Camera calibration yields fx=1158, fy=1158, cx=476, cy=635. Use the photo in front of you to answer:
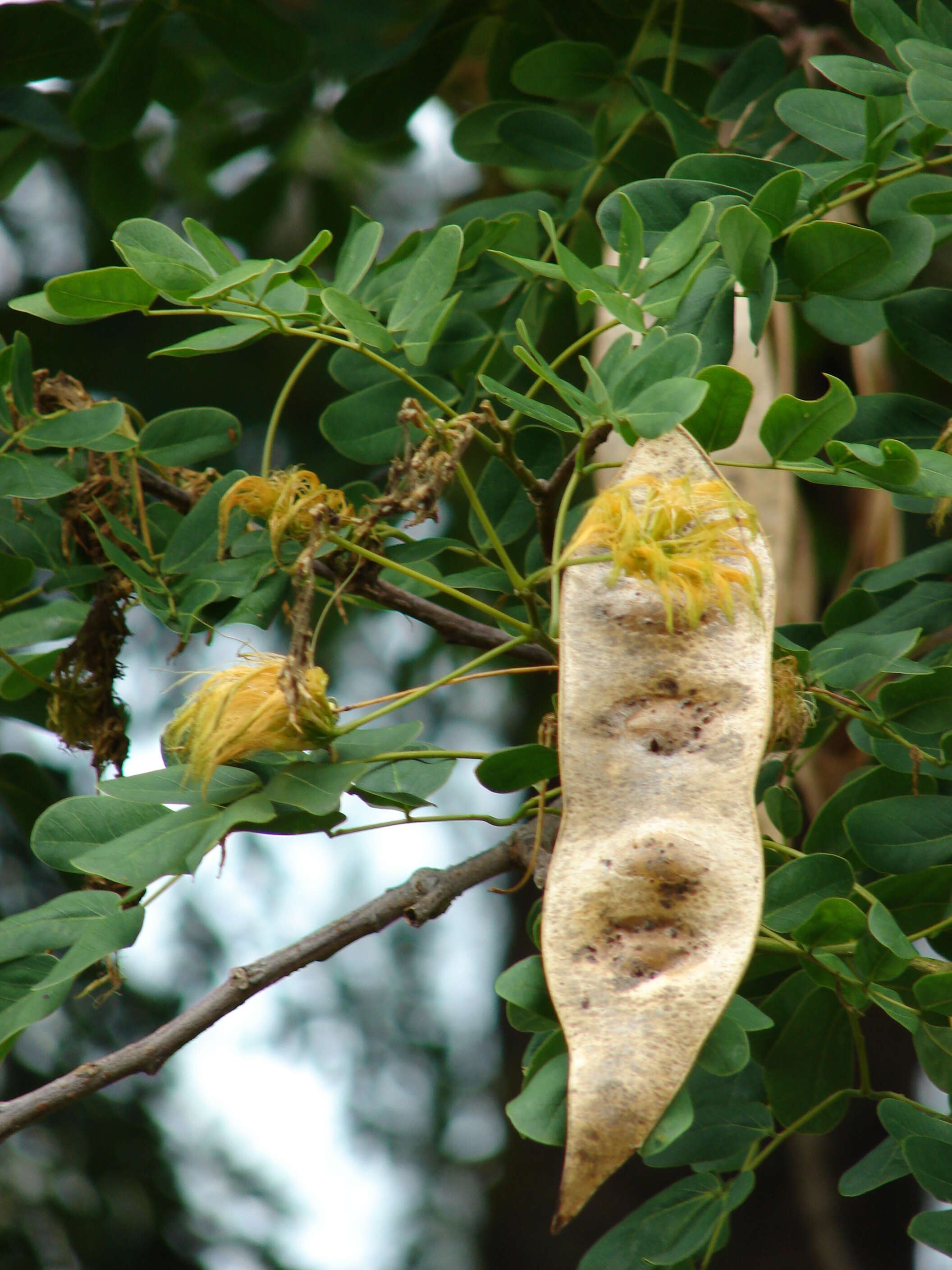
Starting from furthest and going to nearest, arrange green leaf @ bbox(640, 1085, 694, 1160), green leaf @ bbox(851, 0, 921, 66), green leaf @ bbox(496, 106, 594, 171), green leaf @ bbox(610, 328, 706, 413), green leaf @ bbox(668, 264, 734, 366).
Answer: green leaf @ bbox(496, 106, 594, 171)
green leaf @ bbox(851, 0, 921, 66)
green leaf @ bbox(668, 264, 734, 366)
green leaf @ bbox(610, 328, 706, 413)
green leaf @ bbox(640, 1085, 694, 1160)

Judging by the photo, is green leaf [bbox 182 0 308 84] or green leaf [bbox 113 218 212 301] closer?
green leaf [bbox 113 218 212 301]

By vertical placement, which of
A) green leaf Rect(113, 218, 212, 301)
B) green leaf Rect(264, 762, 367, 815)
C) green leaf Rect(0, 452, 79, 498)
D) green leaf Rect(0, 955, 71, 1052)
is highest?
green leaf Rect(113, 218, 212, 301)

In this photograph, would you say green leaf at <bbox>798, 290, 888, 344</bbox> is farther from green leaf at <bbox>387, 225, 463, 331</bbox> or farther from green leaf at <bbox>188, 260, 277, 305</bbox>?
green leaf at <bbox>188, 260, 277, 305</bbox>

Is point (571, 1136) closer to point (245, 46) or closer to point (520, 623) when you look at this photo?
point (520, 623)

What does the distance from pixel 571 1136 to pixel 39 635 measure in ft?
1.92

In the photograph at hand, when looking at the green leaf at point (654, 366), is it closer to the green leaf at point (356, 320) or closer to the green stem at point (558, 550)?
the green stem at point (558, 550)

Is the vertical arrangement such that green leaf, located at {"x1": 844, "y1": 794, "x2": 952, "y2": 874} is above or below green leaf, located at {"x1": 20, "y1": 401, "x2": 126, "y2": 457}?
below

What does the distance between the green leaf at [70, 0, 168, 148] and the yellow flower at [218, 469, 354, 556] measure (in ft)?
1.88

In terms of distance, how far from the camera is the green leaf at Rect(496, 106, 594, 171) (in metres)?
1.02

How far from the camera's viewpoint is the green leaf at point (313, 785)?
0.61 meters

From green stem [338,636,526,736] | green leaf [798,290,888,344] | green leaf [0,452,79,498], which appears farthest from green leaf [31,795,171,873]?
green leaf [798,290,888,344]

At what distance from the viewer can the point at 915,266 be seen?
2.31 ft

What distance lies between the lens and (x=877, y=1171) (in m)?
0.72

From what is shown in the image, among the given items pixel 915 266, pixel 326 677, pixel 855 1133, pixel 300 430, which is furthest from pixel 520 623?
pixel 855 1133
